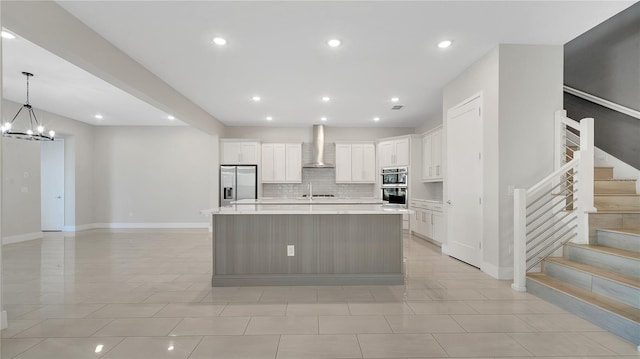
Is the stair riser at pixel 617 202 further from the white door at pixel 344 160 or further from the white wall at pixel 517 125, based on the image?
the white door at pixel 344 160

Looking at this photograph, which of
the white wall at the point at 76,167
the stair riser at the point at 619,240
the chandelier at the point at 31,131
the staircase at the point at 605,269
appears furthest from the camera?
the white wall at the point at 76,167

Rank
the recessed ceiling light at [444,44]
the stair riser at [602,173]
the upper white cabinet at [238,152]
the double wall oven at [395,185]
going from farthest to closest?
the upper white cabinet at [238,152] → the double wall oven at [395,185] → the stair riser at [602,173] → the recessed ceiling light at [444,44]

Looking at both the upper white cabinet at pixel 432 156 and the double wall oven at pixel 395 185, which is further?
the double wall oven at pixel 395 185

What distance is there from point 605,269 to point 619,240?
416 mm

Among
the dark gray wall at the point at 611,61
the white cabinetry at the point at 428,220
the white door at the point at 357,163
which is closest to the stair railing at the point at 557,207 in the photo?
the dark gray wall at the point at 611,61

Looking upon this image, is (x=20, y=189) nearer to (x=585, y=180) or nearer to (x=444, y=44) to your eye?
(x=444, y=44)

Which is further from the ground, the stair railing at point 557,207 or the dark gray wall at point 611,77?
the dark gray wall at point 611,77

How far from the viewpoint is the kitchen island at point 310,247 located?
11.9 feet

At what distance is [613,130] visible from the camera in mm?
4340

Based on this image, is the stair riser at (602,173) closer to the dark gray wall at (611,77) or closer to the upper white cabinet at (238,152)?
the dark gray wall at (611,77)

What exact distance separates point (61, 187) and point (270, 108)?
5.98 meters

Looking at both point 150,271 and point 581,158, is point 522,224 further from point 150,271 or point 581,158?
point 150,271

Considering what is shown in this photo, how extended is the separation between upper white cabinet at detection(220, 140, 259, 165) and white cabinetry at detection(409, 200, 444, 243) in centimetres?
415

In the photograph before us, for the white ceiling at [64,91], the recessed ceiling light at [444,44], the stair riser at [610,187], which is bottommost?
the stair riser at [610,187]
